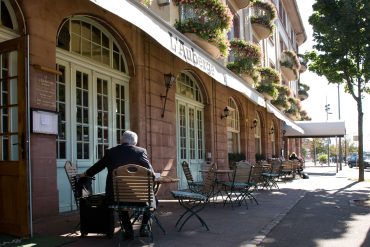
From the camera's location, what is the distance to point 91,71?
9.24 meters

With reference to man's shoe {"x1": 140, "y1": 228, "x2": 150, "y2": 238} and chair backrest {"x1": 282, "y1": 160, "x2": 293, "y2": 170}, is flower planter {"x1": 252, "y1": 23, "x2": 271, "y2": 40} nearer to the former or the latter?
chair backrest {"x1": 282, "y1": 160, "x2": 293, "y2": 170}

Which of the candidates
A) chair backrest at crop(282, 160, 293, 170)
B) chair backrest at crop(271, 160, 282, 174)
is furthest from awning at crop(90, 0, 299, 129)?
chair backrest at crop(282, 160, 293, 170)

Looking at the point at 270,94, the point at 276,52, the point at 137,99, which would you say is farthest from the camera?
the point at 276,52

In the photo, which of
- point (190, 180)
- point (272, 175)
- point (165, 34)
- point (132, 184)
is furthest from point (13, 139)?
point (272, 175)

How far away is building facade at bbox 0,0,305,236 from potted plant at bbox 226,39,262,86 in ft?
6.44

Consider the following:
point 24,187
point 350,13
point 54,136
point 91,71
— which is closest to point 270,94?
point 350,13

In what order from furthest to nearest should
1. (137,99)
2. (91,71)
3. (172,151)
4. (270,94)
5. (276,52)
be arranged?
(276,52)
(270,94)
(172,151)
(137,99)
(91,71)

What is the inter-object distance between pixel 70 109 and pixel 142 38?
10.3 feet

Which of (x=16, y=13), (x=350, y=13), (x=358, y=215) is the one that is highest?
(x=350, y=13)

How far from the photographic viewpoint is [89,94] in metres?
9.13

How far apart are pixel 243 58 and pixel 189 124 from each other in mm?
4571

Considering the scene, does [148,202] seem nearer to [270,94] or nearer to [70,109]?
[70,109]

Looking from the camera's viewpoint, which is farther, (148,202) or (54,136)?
(54,136)

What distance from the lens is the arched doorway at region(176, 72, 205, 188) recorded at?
13.5 meters
